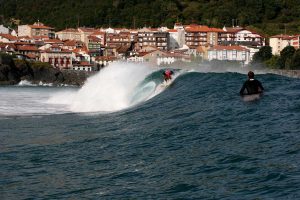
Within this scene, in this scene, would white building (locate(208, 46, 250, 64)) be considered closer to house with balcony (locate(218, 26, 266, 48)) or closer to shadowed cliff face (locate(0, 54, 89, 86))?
house with balcony (locate(218, 26, 266, 48))

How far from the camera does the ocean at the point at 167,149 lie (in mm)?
11398

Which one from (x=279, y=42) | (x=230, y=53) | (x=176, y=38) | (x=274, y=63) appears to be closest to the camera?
(x=274, y=63)

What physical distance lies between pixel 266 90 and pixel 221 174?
449 inches

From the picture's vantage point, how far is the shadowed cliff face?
114m

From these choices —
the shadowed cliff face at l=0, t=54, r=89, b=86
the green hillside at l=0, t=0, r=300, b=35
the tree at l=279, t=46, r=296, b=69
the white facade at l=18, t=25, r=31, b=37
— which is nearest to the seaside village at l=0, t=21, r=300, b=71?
the white facade at l=18, t=25, r=31, b=37

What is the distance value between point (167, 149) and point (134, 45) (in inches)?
5591

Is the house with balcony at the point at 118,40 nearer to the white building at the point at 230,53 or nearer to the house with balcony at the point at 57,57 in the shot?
the house with balcony at the point at 57,57

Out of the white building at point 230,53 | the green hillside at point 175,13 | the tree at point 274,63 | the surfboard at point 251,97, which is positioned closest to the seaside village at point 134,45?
the white building at point 230,53

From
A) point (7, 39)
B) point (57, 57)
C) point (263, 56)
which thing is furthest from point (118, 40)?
point (263, 56)

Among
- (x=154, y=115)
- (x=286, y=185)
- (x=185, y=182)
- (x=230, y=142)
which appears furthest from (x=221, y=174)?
(x=154, y=115)

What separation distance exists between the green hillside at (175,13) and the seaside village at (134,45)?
30.4ft

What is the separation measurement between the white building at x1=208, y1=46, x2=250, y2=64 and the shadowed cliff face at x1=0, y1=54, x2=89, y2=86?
88.7 ft

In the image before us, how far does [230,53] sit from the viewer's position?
424 ft

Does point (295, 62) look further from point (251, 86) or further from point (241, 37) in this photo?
point (251, 86)
